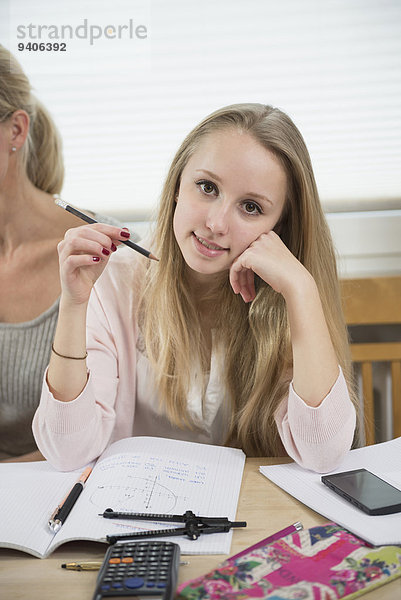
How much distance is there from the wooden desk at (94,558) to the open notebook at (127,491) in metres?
0.01

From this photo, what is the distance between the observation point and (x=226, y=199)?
1.05 metres

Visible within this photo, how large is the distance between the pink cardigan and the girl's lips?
215 millimetres

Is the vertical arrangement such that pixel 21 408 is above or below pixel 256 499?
below

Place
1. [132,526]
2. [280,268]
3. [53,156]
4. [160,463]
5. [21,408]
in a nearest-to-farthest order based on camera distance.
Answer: [132,526] < [160,463] < [280,268] < [21,408] < [53,156]

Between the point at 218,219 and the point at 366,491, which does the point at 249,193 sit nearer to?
the point at 218,219

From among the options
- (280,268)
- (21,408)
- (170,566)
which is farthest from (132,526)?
(21,408)

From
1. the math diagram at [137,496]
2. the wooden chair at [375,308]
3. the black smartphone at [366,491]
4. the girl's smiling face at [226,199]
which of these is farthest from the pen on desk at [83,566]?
the wooden chair at [375,308]

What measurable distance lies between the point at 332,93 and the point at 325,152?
6.0 inches

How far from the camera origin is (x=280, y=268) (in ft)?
3.38

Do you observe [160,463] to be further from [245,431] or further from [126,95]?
[126,95]

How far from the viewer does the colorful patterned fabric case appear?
0.62 m

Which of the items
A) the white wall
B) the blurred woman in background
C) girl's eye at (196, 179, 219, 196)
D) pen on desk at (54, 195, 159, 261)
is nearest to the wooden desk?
pen on desk at (54, 195, 159, 261)

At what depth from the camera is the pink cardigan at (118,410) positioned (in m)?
0.96

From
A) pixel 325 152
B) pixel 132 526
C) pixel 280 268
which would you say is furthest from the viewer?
pixel 325 152
